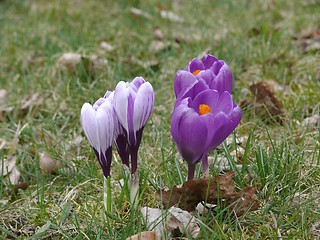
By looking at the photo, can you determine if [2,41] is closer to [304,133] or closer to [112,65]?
[112,65]

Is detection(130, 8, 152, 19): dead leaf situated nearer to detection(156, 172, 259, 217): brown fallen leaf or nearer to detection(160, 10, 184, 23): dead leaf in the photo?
detection(160, 10, 184, 23): dead leaf

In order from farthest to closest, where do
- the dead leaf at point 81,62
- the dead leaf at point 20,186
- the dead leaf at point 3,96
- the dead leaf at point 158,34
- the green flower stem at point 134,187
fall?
the dead leaf at point 158,34, the dead leaf at point 81,62, the dead leaf at point 3,96, the dead leaf at point 20,186, the green flower stem at point 134,187

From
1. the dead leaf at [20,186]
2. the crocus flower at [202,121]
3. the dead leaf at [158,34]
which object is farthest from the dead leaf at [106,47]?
the crocus flower at [202,121]

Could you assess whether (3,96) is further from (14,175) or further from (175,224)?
(175,224)

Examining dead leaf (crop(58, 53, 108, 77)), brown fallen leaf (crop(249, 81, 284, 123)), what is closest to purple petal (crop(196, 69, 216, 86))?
brown fallen leaf (crop(249, 81, 284, 123))

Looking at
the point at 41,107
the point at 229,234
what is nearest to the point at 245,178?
the point at 229,234

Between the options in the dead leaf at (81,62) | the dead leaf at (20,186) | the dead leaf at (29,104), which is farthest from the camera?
the dead leaf at (81,62)

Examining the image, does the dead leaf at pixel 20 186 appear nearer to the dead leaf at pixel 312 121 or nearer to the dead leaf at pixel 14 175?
the dead leaf at pixel 14 175
